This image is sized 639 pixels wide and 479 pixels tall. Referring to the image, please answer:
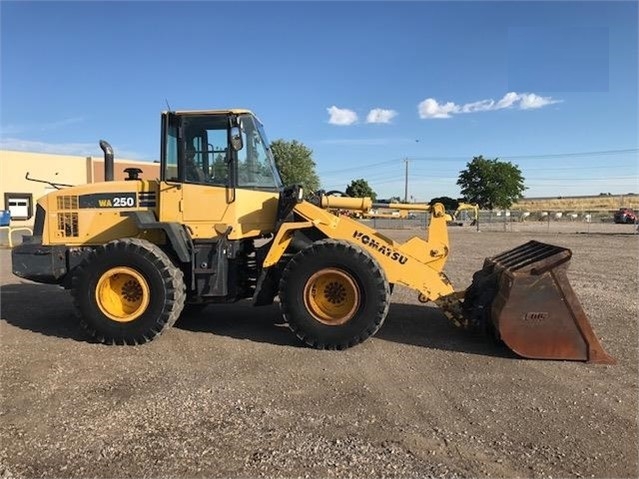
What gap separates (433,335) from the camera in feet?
22.5

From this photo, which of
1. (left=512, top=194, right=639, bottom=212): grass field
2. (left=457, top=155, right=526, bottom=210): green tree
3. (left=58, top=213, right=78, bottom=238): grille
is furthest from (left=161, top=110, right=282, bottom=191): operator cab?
(left=512, top=194, right=639, bottom=212): grass field

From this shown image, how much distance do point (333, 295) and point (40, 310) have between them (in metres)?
5.27

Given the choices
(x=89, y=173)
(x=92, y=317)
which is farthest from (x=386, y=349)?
(x=89, y=173)

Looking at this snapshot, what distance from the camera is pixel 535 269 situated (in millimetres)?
5652

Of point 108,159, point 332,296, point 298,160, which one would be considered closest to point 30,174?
Answer: point 298,160

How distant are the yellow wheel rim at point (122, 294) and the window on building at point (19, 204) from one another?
42.0 metres

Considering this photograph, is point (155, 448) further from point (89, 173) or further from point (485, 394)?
point (89, 173)

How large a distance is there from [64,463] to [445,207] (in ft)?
17.3

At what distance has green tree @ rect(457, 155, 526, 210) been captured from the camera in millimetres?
72812

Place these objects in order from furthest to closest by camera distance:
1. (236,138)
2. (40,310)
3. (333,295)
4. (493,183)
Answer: (493,183) < (40,310) < (236,138) < (333,295)

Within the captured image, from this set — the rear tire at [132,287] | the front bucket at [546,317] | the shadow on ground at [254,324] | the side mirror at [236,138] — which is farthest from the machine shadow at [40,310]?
the front bucket at [546,317]

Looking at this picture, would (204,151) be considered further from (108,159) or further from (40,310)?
(40,310)

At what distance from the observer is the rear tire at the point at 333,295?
20.0 feet

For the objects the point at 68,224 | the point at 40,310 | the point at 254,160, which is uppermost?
the point at 254,160
